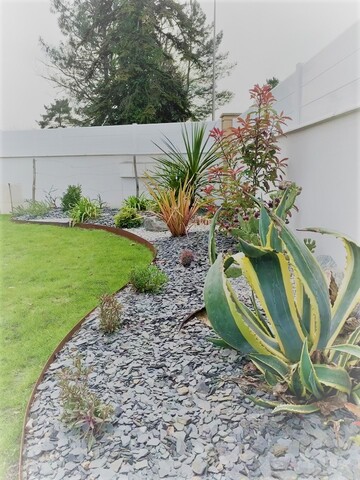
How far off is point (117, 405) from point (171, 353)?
420 mm

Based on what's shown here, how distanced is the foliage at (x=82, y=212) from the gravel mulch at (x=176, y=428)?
12.4 ft

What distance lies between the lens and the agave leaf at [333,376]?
123 centimetres

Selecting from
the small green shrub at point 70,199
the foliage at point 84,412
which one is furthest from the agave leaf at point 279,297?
the small green shrub at point 70,199

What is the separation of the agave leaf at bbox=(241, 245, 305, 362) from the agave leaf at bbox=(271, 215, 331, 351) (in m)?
0.05

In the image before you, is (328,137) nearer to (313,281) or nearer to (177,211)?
(313,281)

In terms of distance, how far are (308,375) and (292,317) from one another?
8.3 inches

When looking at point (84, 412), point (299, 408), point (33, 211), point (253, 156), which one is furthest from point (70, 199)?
point (299, 408)

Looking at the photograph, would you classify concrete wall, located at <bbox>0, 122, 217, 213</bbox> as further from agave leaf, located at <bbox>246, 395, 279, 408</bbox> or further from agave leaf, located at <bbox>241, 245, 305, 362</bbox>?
agave leaf, located at <bbox>246, 395, 279, 408</bbox>

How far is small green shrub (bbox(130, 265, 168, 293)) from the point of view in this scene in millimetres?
2668

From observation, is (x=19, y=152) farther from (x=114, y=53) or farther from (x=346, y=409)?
(x=346, y=409)

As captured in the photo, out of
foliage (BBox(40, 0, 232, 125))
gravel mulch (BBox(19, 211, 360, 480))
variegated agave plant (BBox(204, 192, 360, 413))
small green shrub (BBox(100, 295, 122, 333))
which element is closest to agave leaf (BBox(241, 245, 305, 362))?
variegated agave plant (BBox(204, 192, 360, 413))

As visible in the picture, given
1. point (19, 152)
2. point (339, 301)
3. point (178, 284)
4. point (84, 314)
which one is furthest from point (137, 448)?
point (19, 152)

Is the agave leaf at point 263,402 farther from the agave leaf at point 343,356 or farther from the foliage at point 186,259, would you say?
the foliage at point 186,259

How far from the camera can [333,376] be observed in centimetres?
123
